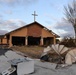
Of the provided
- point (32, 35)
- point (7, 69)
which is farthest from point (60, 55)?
point (32, 35)

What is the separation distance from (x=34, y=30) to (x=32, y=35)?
105 centimetres

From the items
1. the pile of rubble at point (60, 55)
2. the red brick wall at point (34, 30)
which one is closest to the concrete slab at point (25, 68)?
the pile of rubble at point (60, 55)

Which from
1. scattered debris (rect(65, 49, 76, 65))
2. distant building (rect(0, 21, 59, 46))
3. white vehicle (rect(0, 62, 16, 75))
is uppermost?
distant building (rect(0, 21, 59, 46))

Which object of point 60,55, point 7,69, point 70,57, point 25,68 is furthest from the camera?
point 60,55

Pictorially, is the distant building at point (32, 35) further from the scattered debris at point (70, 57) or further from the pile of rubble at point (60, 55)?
the scattered debris at point (70, 57)

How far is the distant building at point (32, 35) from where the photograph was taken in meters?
40.1

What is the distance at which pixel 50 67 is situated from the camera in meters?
11.2

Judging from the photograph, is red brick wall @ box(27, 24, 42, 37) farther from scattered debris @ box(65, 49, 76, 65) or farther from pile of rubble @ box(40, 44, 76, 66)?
scattered debris @ box(65, 49, 76, 65)

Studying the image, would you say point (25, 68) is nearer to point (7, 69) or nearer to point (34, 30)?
point (7, 69)

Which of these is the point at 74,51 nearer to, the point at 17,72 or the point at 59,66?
the point at 59,66

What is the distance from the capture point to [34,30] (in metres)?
42.2

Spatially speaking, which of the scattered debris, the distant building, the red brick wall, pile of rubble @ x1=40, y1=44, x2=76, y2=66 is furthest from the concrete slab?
the red brick wall

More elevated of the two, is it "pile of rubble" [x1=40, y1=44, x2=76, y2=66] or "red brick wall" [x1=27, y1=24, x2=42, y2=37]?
"red brick wall" [x1=27, y1=24, x2=42, y2=37]

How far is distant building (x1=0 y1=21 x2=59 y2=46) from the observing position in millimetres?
40125
